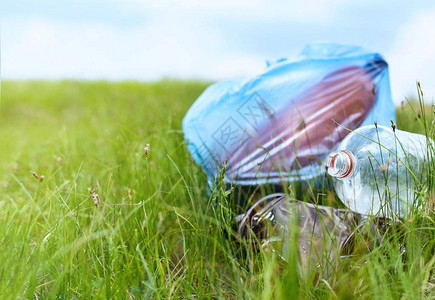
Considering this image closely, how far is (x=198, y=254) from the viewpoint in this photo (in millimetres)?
1143

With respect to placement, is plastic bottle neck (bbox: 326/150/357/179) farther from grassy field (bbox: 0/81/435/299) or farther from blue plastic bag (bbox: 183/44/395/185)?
blue plastic bag (bbox: 183/44/395/185)

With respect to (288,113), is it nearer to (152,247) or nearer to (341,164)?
(341,164)

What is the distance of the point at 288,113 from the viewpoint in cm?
162

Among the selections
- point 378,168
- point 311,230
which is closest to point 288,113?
point 378,168

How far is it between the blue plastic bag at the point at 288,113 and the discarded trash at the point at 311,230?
9.6 inches

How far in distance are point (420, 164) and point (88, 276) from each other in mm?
977


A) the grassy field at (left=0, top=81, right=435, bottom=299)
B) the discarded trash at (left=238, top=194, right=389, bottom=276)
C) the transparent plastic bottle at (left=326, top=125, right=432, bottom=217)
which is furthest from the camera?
the transparent plastic bottle at (left=326, top=125, right=432, bottom=217)

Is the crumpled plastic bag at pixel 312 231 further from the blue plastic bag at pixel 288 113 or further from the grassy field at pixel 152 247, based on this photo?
the blue plastic bag at pixel 288 113

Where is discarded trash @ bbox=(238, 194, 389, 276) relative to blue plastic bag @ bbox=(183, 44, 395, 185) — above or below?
below

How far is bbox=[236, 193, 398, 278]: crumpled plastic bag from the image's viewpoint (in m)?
1.02

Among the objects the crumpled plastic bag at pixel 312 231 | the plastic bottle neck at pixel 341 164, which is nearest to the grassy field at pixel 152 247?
the crumpled plastic bag at pixel 312 231

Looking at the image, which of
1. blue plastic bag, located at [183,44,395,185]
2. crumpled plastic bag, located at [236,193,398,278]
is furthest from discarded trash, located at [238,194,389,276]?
blue plastic bag, located at [183,44,395,185]

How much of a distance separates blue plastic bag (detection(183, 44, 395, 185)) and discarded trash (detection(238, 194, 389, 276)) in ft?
0.80

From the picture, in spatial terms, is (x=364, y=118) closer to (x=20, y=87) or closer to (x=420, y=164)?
(x=420, y=164)
